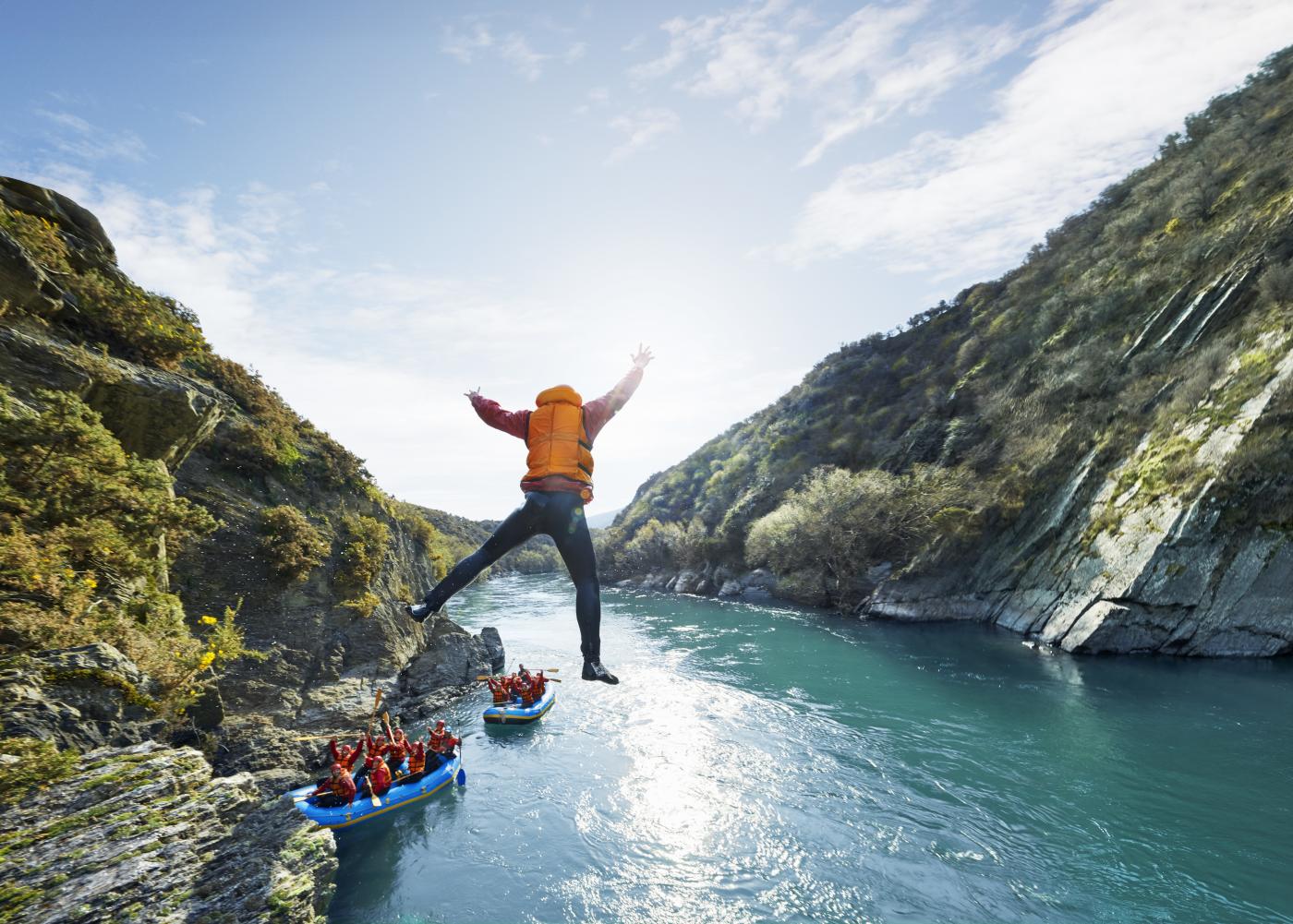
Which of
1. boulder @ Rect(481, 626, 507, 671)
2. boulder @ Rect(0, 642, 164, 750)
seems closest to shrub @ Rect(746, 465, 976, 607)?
boulder @ Rect(481, 626, 507, 671)

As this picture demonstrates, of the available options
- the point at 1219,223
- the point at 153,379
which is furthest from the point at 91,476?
the point at 1219,223

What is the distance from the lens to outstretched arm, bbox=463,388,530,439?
5047 mm

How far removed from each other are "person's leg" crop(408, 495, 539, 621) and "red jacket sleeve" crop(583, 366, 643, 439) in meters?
0.96

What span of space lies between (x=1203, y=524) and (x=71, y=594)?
1439 inches

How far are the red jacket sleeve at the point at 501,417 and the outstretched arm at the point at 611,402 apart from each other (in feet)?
2.04

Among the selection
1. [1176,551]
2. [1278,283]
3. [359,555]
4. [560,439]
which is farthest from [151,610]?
[1278,283]

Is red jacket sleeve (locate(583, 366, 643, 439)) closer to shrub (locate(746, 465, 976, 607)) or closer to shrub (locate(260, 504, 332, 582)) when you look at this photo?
shrub (locate(260, 504, 332, 582))

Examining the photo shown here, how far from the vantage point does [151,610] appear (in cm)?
1059

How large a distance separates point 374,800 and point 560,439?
15.2m

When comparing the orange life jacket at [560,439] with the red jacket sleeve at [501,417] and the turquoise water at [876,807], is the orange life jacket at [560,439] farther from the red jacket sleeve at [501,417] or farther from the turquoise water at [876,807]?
the turquoise water at [876,807]

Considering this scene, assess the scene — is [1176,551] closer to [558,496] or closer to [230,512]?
[558,496]

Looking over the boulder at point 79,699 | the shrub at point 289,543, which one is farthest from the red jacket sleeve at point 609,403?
the shrub at point 289,543

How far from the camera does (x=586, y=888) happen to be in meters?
12.7

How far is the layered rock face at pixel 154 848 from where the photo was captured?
231 inches
